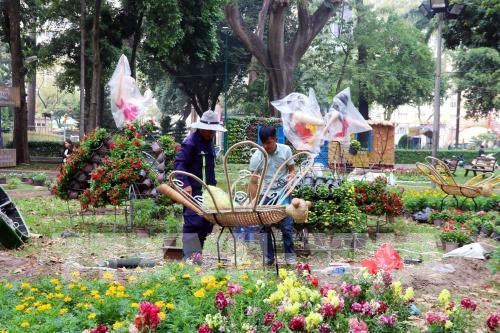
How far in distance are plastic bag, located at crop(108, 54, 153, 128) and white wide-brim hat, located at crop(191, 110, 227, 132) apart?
7720 mm

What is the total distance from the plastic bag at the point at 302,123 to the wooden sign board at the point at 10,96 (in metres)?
13.4

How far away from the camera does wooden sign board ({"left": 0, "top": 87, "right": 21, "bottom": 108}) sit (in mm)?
24250

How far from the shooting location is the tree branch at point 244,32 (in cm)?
2728

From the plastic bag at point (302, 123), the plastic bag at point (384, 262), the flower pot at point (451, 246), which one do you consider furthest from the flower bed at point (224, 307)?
the plastic bag at point (302, 123)

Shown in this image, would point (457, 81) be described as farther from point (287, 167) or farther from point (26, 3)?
point (287, 167)

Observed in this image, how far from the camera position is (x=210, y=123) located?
6000mm

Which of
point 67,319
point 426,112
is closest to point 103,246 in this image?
point 67,319

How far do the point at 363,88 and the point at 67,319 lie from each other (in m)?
38.2

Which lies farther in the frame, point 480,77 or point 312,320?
point 480,77

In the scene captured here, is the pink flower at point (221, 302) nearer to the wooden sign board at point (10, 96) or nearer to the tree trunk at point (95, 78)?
the tree trunk at point (95, 78)

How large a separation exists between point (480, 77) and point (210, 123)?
121 ft

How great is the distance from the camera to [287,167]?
21.7ft

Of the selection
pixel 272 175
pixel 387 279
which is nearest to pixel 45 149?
pixel 272 175

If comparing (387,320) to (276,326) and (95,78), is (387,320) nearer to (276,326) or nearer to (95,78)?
(276,326)
